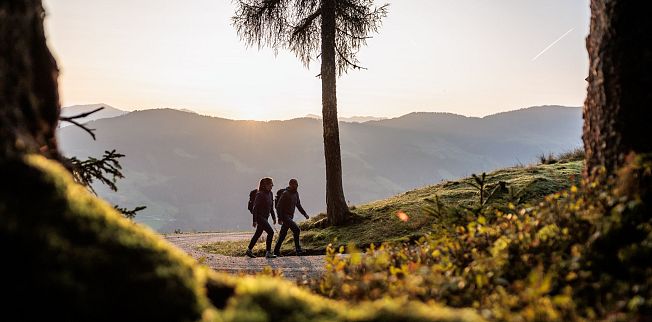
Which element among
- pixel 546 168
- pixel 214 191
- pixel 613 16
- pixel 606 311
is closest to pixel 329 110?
pixel 546 168

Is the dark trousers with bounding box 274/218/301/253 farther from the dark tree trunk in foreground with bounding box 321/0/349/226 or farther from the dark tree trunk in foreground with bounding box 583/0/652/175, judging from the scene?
the dark tree trunk in foreground with bounding box 583/0/652/175

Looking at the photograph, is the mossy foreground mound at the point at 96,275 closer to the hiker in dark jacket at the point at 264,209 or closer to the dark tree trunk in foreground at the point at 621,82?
the dark tree trunk in foreground at the point at 621,82

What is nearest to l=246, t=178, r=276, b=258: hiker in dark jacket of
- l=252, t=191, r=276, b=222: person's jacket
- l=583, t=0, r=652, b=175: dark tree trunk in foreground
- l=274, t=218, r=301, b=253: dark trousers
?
l=252, t=191, r=276, b=222: person's jacket

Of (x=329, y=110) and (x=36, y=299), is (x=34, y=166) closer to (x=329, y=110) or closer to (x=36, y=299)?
(x=36, y=299)

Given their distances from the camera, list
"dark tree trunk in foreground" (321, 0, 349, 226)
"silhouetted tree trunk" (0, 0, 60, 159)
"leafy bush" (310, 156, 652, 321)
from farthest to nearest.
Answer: "dark tree trunk in foreground" (321, 0, 349, 226) < "leafy bush" (310, 156, 652, 321) < "silhouetted tree trunk" (0, 0, 60, 159)

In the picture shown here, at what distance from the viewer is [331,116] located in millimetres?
14758

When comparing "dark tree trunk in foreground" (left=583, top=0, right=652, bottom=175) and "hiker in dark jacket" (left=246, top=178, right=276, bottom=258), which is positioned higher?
"dark tree trunk in foreground" (left=583, top=0, right=652, bottom=175)

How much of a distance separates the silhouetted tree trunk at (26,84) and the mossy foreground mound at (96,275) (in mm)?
377

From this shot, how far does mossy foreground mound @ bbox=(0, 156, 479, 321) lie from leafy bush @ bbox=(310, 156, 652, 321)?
96 centimetres

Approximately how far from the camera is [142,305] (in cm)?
209

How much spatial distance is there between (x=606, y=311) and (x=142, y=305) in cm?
276

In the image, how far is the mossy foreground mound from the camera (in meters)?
1.95

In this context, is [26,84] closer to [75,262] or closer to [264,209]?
[75,262]

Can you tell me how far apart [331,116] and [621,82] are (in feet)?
36.6
